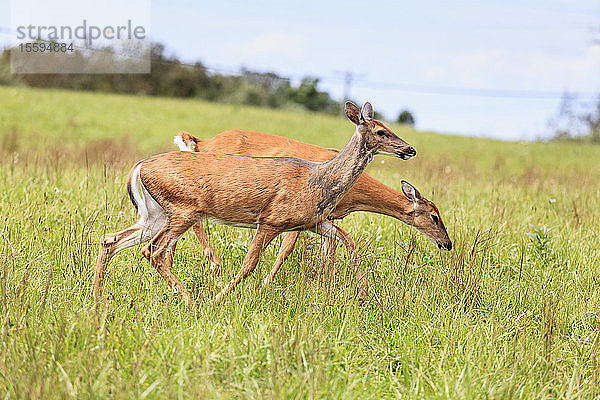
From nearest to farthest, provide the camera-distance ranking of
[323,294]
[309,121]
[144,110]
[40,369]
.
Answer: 1. [40,369]
2. [323,294]
3. [144,110]
4. [309,121]

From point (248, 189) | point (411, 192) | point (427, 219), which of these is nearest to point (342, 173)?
point (248, 189)

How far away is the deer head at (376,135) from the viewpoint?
388 centimetres

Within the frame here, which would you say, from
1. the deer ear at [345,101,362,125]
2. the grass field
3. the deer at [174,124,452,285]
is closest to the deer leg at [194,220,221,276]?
the deer at [174,124,452,285]

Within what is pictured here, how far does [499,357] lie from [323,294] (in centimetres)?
104

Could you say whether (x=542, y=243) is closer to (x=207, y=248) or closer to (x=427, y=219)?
(x=427, y=219)

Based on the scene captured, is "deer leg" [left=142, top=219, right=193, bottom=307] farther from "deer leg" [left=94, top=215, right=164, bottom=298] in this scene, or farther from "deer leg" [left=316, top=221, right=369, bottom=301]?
"deer leg" [left=316, top=221, right=369, bottom=301]

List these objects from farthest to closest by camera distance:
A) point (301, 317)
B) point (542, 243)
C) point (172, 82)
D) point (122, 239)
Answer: point (172, 82)
point (542, 243)
point (122, 239)
point (301, 317)

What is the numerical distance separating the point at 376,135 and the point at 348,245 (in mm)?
1012

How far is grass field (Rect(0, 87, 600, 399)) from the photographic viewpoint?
116 inches

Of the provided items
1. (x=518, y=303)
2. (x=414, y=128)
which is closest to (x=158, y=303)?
(x=518, y=303)

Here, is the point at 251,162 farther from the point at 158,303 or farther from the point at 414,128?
the point at 414,128

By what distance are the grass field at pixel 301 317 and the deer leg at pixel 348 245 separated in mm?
93

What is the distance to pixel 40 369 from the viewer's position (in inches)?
111

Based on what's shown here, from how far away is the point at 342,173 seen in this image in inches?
158
